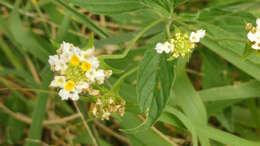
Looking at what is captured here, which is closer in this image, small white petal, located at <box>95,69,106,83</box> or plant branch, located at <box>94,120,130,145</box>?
small white petal, located at <box>95,69,106,83</box>

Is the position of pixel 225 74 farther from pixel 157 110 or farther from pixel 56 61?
pixel 56 61

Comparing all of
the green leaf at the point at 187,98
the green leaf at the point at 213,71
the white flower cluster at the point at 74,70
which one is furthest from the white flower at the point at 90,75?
the green leaf at the point at 213,71

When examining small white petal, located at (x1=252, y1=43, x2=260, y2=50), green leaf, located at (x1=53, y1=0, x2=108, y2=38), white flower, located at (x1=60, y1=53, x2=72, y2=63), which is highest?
green leaf, located at (x1=53, y1=0, x2=108, y2=38)

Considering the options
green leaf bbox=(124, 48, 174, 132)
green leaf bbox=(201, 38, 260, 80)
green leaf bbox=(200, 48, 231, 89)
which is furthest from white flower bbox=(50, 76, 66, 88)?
green leaf bbox=(200, 48, 231, 89)

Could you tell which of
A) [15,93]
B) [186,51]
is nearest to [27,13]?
[15,93]

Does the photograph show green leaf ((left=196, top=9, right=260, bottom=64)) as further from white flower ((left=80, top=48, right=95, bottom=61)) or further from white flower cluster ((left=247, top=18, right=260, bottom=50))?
white flower ((left=80, top=48, right=95, bottom=61))

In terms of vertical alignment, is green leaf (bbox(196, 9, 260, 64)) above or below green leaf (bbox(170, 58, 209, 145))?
above

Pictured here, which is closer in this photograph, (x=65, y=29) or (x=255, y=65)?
(x=255, y=65)
